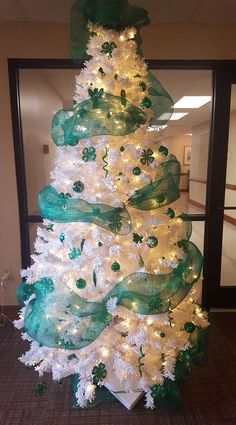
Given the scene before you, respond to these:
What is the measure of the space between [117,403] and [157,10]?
256cm

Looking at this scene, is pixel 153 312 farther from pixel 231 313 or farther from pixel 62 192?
pixel 231 313

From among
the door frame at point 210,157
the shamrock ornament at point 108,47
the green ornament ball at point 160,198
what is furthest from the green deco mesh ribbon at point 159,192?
the door frame at point 210,157

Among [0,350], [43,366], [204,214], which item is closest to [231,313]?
[204,214]

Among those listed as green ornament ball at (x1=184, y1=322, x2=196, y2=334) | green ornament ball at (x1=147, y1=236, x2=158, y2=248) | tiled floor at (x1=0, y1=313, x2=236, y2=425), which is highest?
green ornament ball at (x1=147, y1=236, x2=158, y2=248)

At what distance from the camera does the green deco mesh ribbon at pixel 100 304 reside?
54.7 inches

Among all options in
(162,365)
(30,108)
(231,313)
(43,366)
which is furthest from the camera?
(231,313)

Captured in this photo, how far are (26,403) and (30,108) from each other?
7.03ft

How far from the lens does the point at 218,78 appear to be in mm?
2256

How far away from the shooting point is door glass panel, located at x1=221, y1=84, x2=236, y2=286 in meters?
2.38

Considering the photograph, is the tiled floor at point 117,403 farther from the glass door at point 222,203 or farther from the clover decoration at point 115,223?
the clover decoration at point 115,223

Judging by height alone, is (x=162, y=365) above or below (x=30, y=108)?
below

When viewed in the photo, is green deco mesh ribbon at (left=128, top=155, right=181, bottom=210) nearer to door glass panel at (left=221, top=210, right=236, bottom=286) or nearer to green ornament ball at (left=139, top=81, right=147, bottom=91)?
green ornament ball at (left=139, top=81, right=147, bottom=91)

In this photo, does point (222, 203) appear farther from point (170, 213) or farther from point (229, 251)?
point (170, 213)

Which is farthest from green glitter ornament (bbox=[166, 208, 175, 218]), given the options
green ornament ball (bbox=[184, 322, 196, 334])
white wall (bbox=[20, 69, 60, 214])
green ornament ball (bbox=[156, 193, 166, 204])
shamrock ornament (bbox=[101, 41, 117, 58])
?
white wall (bbox=[20, 69, 60, 214])
